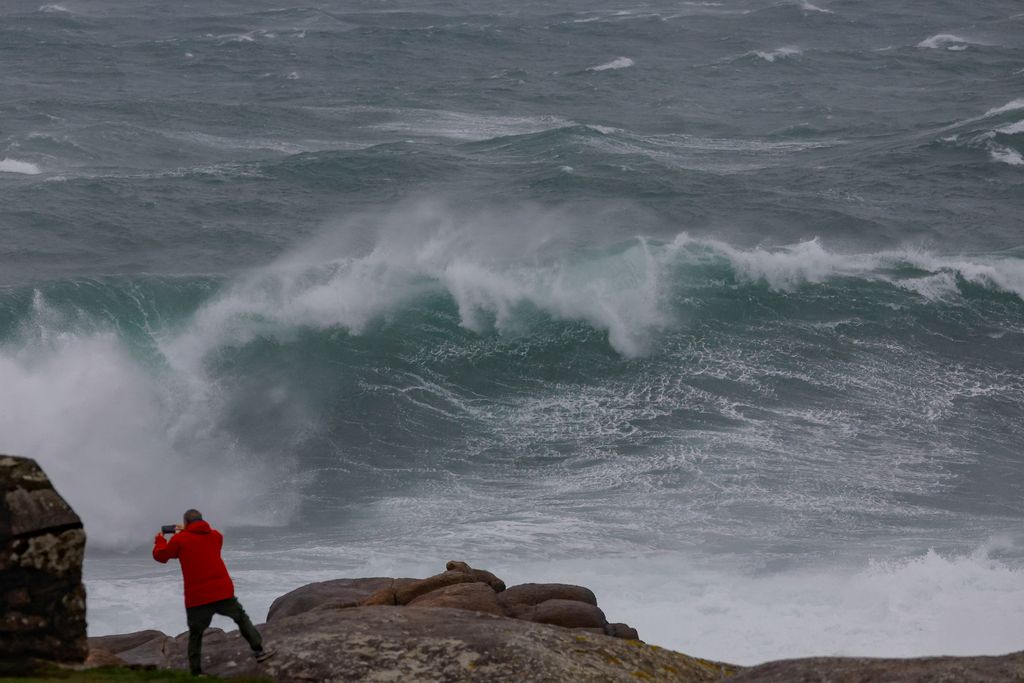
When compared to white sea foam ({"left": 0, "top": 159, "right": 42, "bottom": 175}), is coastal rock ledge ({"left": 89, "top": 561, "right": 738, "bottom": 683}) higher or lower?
lower

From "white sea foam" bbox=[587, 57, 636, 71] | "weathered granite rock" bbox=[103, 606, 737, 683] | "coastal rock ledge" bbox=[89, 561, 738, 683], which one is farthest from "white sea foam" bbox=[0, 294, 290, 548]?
"white sea foam" bbox=[587, 57, 636, 71]

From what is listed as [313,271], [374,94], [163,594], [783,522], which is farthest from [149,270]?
[374,94]

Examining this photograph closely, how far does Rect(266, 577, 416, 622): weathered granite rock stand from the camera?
15.7 meters

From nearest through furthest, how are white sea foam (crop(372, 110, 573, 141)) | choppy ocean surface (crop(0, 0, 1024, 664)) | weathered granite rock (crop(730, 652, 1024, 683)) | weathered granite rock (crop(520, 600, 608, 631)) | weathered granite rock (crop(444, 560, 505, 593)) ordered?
weathered granite rock (crop(730, 652, 1024, 683)) < weathered granite rock (crop(520, 600, 608, 631)) < weathered granite rock (crop(444, 560, 505, 593)) < choppy ocean surface (crop(0, 0, 1024, 664)) < white sea foam (crop(372, 110, 573, 141))

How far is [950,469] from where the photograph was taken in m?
27.2

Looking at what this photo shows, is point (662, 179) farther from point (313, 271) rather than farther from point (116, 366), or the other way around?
point (116, 366)

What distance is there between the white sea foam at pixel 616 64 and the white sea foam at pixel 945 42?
1755 cm

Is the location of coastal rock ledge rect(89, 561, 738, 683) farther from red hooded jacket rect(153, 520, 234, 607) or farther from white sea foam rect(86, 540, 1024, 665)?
white sea foam rect(86, 540, 1024, 665)

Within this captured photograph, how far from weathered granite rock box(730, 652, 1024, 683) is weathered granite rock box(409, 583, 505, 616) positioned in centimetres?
396

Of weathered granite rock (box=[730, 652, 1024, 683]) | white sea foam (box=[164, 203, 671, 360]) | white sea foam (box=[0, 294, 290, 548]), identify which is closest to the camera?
weathered granite rock (box=[730, 652, 1024, 683])

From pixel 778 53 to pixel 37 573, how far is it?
222 feet

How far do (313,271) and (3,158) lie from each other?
1756 centimetres

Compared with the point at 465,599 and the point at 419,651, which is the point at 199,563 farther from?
the point at 465,599

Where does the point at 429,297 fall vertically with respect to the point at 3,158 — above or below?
below
